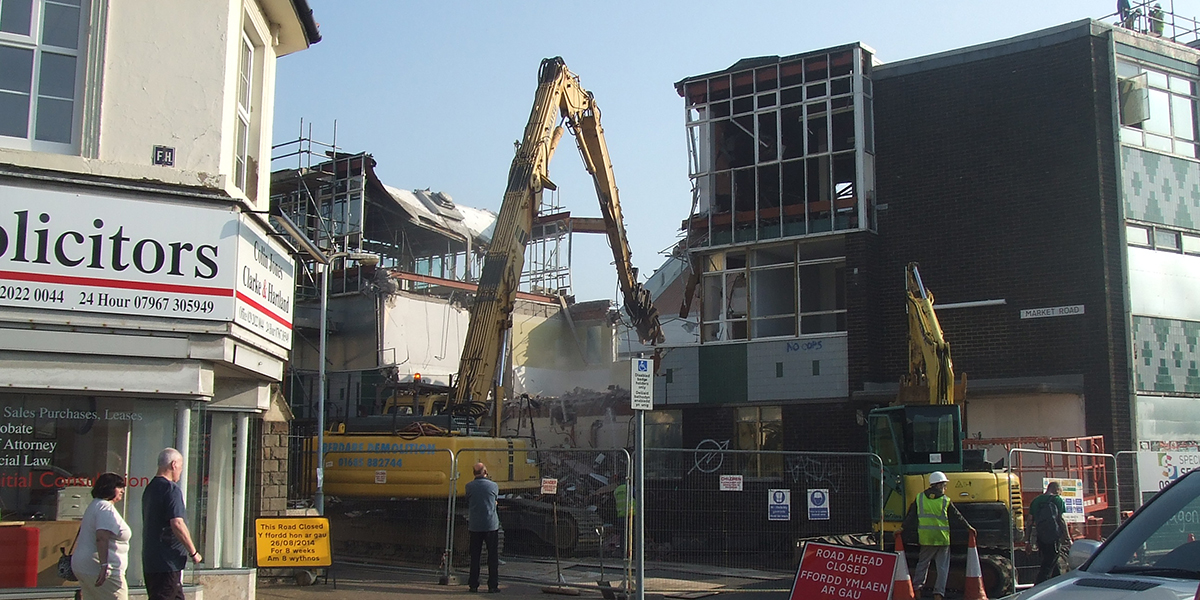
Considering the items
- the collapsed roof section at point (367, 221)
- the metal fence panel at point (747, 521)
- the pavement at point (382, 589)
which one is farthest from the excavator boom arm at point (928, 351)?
the collapsed roof section at point (367, 221)

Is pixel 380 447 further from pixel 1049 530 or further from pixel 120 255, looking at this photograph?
pixel 1049 530

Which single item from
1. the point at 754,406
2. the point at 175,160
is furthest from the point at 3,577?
the point at 754,406

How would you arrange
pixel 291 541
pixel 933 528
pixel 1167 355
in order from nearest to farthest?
pixel 933 528
pixel 291 541
pixel 1167 355

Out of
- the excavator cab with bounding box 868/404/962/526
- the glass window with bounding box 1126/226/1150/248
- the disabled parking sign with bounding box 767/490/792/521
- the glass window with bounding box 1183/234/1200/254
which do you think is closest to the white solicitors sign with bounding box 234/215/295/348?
the disabled parking sign with bounding box 767/490/792/521

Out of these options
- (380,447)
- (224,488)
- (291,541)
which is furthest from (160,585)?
(380,447)

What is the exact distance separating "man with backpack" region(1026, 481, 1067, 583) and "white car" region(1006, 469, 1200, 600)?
8.72 m

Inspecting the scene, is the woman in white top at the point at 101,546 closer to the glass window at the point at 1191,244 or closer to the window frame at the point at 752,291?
the window frame at the point at 752,291

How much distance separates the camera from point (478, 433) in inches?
790

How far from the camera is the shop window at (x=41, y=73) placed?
384 inches

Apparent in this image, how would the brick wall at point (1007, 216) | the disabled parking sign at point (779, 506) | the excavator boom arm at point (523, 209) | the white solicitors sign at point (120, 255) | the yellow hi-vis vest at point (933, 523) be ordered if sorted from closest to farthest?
1. the white solicitors sign at point (120, 255)
2. the yellow hi-vis vest at point (933, 523)
3. the disabled parking sign at point (779, 506)
4. the excavator boom arm at point (523, 209)
5. the brick wall at point (1007, 216)

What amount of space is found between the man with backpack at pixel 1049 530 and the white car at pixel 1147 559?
8720 millimetres

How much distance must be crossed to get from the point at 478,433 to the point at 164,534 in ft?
39.2

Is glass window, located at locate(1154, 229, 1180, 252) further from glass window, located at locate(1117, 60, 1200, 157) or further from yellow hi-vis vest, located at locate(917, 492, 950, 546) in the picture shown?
yellow hi-vis vest, located at locate(917, 492, 950, 546)

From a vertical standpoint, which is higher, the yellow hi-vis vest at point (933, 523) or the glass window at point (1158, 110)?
the glass window at point (1158, 110)
